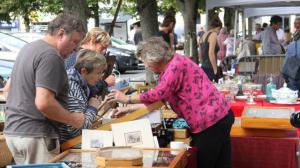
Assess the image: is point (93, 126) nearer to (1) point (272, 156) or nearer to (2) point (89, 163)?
(2) point (89, 163)

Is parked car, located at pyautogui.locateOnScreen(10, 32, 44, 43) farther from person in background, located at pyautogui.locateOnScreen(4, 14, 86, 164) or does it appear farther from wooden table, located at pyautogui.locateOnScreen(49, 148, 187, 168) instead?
wooden table, located at pyautogui.locateOnScreen(49, 148, 187, 168)

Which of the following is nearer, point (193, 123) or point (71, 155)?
point (71, 155)

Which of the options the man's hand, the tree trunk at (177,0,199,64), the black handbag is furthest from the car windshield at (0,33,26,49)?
the man's hand

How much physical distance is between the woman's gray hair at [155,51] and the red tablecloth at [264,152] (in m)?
1.26

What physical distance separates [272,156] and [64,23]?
220 cm

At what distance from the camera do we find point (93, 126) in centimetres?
344

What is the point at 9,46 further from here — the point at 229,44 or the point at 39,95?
the point at 39,95

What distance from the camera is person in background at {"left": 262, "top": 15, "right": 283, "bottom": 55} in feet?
35.8

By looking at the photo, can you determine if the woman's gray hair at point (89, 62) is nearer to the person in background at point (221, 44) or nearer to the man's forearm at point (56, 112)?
the man's forearm at point (56, 112)

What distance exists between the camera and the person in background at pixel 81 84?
3.27m

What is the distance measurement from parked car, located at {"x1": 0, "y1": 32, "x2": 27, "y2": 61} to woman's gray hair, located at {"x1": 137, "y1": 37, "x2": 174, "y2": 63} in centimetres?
796

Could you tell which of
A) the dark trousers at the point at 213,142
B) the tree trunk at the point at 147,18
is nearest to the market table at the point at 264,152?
the dark trousers at the point at 213,142

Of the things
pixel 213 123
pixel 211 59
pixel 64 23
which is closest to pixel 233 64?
pixel 211 59

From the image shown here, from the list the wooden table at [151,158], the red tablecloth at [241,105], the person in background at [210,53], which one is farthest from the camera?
the person in background at [210,53]
